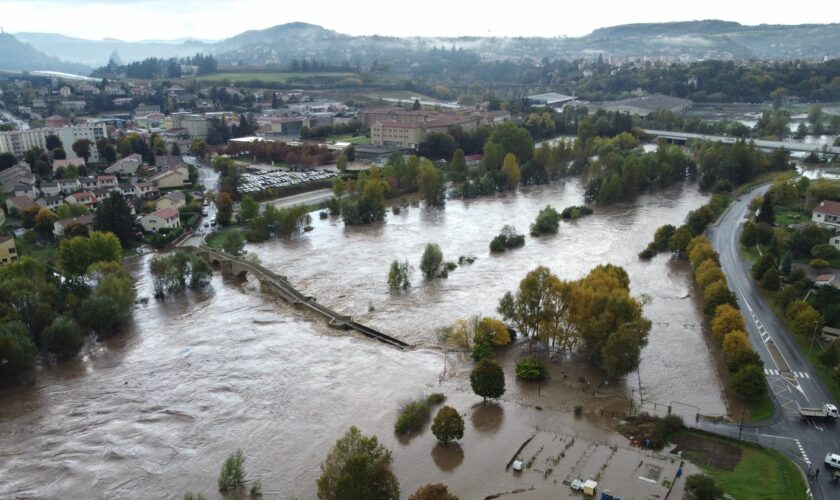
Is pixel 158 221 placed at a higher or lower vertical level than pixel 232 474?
higher

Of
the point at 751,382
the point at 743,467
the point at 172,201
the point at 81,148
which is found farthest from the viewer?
the point at 81,148

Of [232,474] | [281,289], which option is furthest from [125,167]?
[232,474]

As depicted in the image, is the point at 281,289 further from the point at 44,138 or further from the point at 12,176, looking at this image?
the point at 44,138

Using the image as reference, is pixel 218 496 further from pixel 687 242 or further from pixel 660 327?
pixel 687 242

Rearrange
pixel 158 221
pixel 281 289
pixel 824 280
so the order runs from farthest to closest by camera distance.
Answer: pixel 158 221, pixel 281 289, pixel 824 280

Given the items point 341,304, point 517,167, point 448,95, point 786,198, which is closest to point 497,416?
point 341,304

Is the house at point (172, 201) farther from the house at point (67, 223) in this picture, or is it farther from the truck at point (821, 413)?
the truck at point (821, 413)
